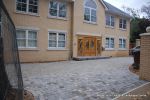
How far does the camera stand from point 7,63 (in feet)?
19.1

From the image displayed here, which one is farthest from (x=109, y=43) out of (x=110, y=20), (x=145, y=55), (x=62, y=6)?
(x=145, y=55)

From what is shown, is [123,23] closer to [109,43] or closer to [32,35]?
[109,43]

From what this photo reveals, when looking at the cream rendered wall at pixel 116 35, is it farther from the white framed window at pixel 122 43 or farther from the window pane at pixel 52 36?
the window pane at pixel 52 36

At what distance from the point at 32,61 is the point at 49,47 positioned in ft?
7.73

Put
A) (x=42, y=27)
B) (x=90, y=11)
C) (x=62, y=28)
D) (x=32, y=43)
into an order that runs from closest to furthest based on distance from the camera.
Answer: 1. (x=32, y=43)
2. (x=42, y=27)
3. (x=62, y=28)
4. (x=90, y=11)

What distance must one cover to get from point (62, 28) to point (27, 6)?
4.21m

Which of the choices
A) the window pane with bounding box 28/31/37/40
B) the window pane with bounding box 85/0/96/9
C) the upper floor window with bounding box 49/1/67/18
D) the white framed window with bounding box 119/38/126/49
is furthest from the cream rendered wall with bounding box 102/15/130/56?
the window pane with bounding box 28/31/37/40

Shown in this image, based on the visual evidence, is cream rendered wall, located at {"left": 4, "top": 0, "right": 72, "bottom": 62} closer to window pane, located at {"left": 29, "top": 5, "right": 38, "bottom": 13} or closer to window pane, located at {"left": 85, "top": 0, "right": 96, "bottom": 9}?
window pane, located at {"left": 29, "top": 5, "right": 38, "bottom": 13}

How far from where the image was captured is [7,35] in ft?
18.5

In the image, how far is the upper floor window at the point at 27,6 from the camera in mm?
20111

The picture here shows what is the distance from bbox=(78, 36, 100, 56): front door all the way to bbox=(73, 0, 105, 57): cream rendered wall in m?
0.66

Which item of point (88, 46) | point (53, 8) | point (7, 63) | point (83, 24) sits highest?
point (53, 8)

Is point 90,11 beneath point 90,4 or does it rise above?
beneath

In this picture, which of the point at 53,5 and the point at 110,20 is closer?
the point at 53,5
